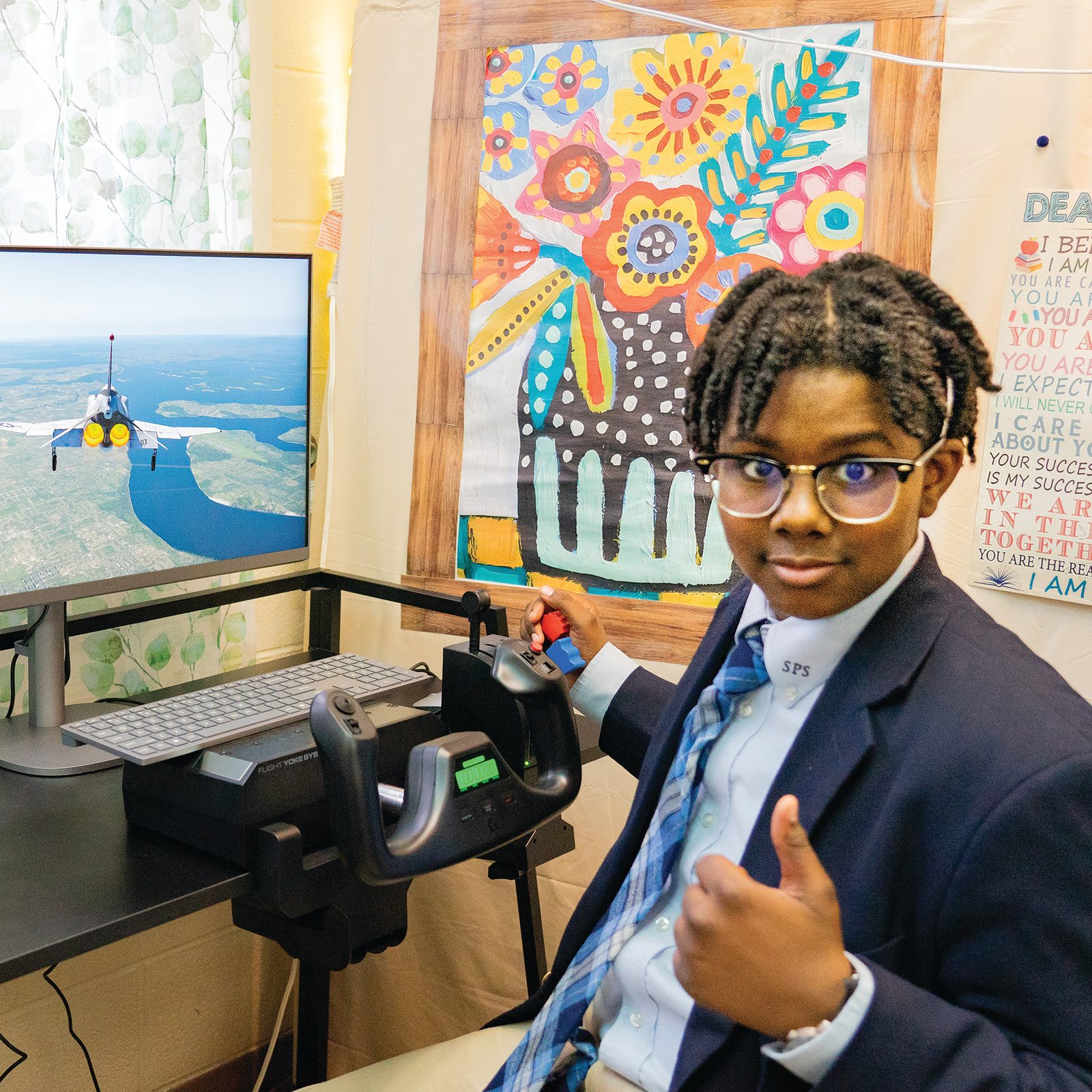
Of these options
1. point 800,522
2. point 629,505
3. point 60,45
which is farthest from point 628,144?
point 800,522

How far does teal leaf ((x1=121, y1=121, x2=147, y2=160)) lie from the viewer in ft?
5.61

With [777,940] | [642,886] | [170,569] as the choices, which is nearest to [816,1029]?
[777,940]

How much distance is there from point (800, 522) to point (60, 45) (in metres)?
1.29

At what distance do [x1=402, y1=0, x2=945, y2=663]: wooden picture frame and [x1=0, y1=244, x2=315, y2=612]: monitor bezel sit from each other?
345 millimetres

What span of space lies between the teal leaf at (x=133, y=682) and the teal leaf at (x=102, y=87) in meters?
0.81

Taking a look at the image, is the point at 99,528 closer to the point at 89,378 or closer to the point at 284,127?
the point at 89,378

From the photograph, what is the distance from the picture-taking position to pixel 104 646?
5.81 ft

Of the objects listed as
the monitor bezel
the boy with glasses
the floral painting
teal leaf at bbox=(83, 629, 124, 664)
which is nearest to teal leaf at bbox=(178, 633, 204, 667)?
teal leaf at bbox=(83, 629, 124, 664)

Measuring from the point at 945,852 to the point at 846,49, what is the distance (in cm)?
125

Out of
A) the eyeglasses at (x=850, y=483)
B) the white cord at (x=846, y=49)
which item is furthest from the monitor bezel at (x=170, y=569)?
the eyeglasses at (x=850, y=483)

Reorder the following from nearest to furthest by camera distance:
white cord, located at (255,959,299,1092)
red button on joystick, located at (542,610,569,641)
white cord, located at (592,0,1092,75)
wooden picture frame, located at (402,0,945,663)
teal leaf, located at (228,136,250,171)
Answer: red button on joystick, located at (542,610,569,641), white cord, located at (592,0,1092,75), wooden picture frame, located at (402,0,945,663), teal leaf, located at (228,136,250,171), white cord, located at (255,959,299,1092)

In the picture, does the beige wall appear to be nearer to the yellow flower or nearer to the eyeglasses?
the yellow flower

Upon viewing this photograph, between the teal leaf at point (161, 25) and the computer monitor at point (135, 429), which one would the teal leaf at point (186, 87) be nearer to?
the teal leaf at point (161, 25)

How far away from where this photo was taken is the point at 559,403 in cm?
191
